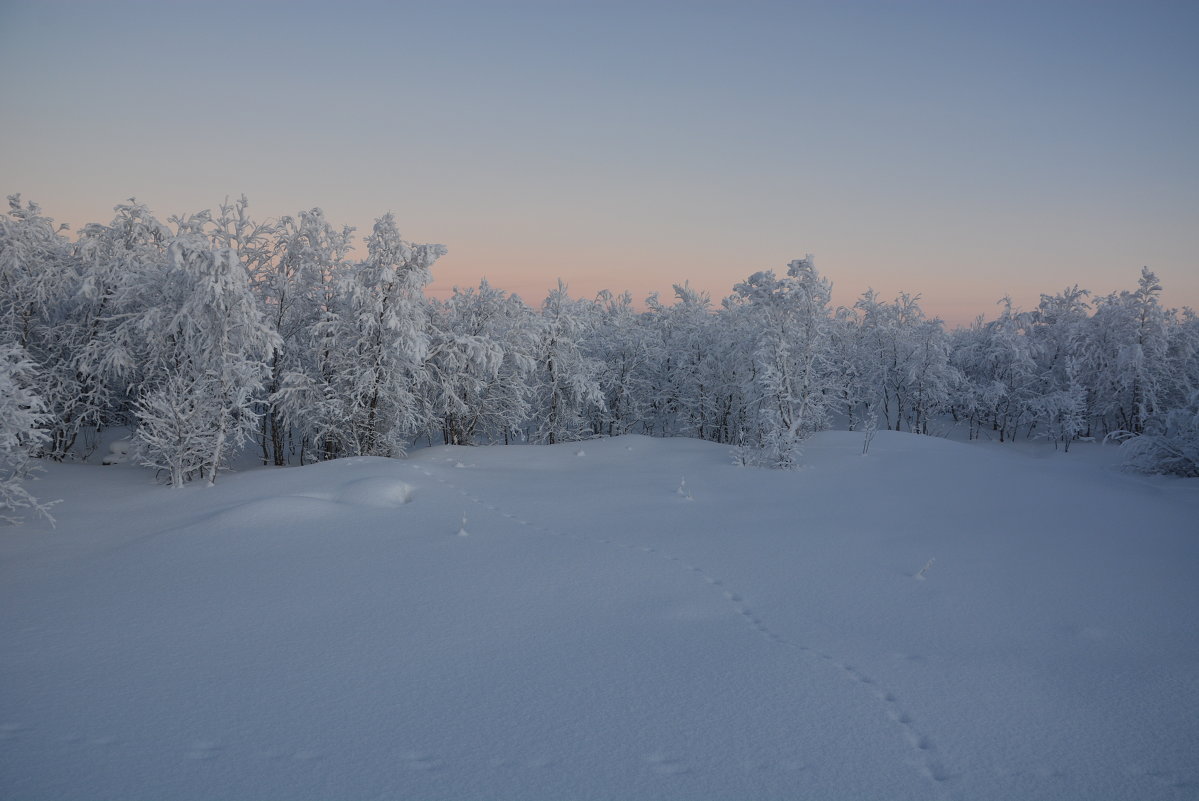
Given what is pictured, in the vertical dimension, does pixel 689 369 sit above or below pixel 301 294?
below

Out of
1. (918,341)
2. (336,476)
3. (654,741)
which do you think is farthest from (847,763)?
(918,341)

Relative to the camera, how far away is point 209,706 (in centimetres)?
509

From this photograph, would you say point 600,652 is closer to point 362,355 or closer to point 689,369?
point 362,355

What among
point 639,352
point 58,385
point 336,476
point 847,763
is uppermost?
point 639,352

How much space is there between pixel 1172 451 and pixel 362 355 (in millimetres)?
25097

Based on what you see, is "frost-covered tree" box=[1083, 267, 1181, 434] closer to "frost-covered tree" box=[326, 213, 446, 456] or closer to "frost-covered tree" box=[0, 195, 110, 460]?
"frost-covered tree" box=[326, 213, 446, 456]

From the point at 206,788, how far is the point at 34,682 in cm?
291

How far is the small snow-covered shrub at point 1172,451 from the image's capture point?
16734mm

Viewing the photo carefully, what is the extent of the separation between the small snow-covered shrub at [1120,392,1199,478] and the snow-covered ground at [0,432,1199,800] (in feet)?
19.1

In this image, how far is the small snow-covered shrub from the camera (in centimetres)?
1673

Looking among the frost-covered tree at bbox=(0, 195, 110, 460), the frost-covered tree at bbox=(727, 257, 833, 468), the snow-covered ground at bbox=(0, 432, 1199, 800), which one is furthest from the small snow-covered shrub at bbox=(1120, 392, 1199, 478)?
the frost-covered tree at bbox=(0, 195, 110, 460)

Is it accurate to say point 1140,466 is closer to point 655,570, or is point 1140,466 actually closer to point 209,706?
point 655,570

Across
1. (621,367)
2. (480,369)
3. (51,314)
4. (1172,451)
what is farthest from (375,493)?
(621,367)

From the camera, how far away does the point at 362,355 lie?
21.4m
